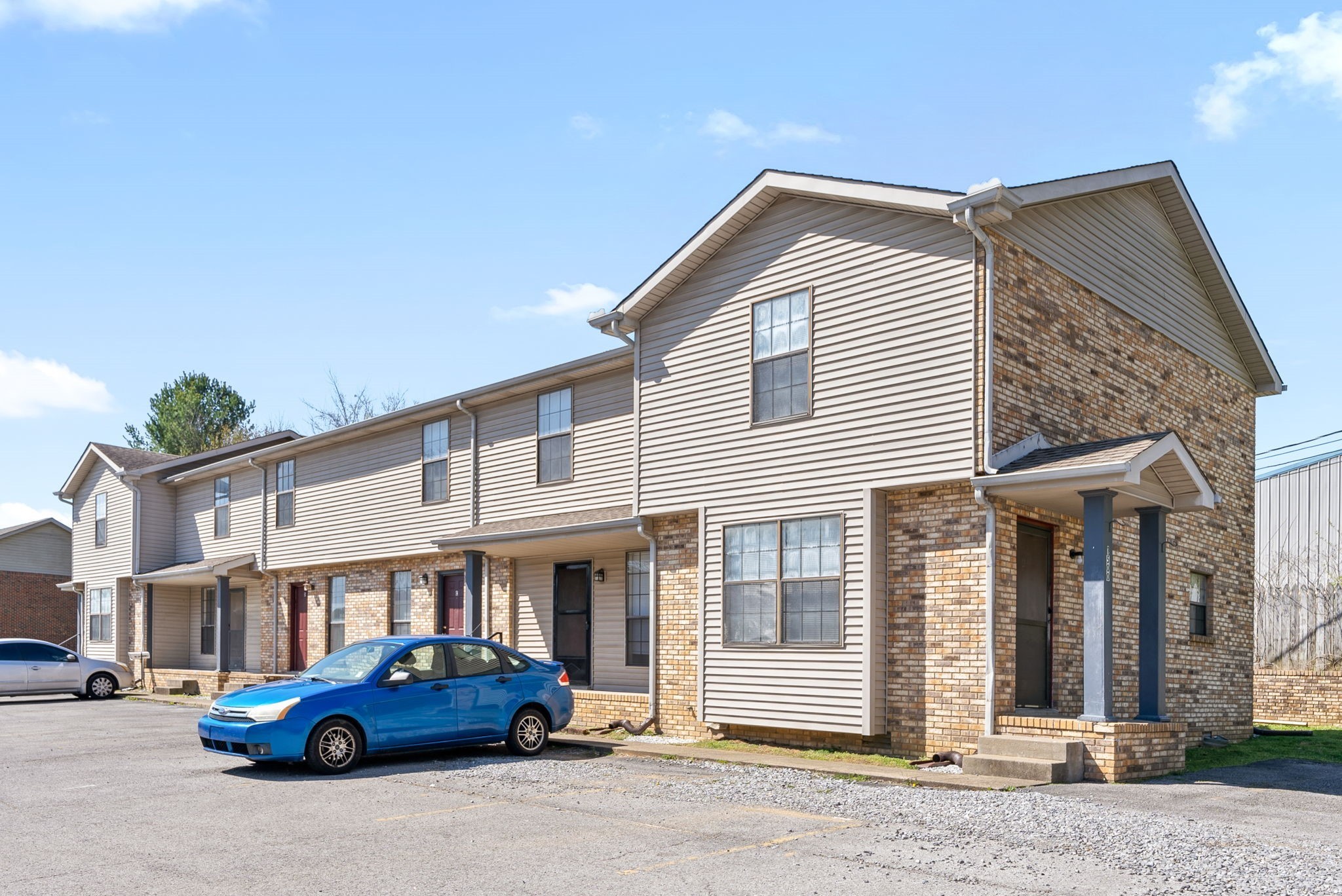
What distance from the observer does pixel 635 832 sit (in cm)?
875

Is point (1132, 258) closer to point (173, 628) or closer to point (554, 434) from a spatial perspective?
point (554, 434)

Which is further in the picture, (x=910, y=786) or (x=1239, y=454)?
(x=1239, y=454)

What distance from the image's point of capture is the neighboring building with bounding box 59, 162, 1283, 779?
12734 mm

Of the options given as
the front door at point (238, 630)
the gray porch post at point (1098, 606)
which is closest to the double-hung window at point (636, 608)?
the gray porch post at point (1098, 606)

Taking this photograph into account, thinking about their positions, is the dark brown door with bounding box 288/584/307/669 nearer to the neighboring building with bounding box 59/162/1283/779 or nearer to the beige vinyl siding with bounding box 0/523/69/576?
the neighboring building with bounding box 59/162/1283/779

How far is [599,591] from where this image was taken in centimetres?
1889

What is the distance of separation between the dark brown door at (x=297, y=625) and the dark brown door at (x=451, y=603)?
18.7ft

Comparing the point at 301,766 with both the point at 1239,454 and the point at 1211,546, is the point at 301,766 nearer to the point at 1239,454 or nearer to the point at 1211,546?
the point at 1211,546

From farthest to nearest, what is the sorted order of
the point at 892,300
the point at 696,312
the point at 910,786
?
the point at 696,312 < the point at 892,300 < the point at 910,786

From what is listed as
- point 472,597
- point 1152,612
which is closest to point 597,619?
point 472,597

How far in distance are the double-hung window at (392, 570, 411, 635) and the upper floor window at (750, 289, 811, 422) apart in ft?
34.7

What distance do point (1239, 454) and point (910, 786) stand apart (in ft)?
37.2

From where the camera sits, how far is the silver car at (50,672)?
1009 inches

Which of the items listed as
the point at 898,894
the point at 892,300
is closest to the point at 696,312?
the point at 892,300
